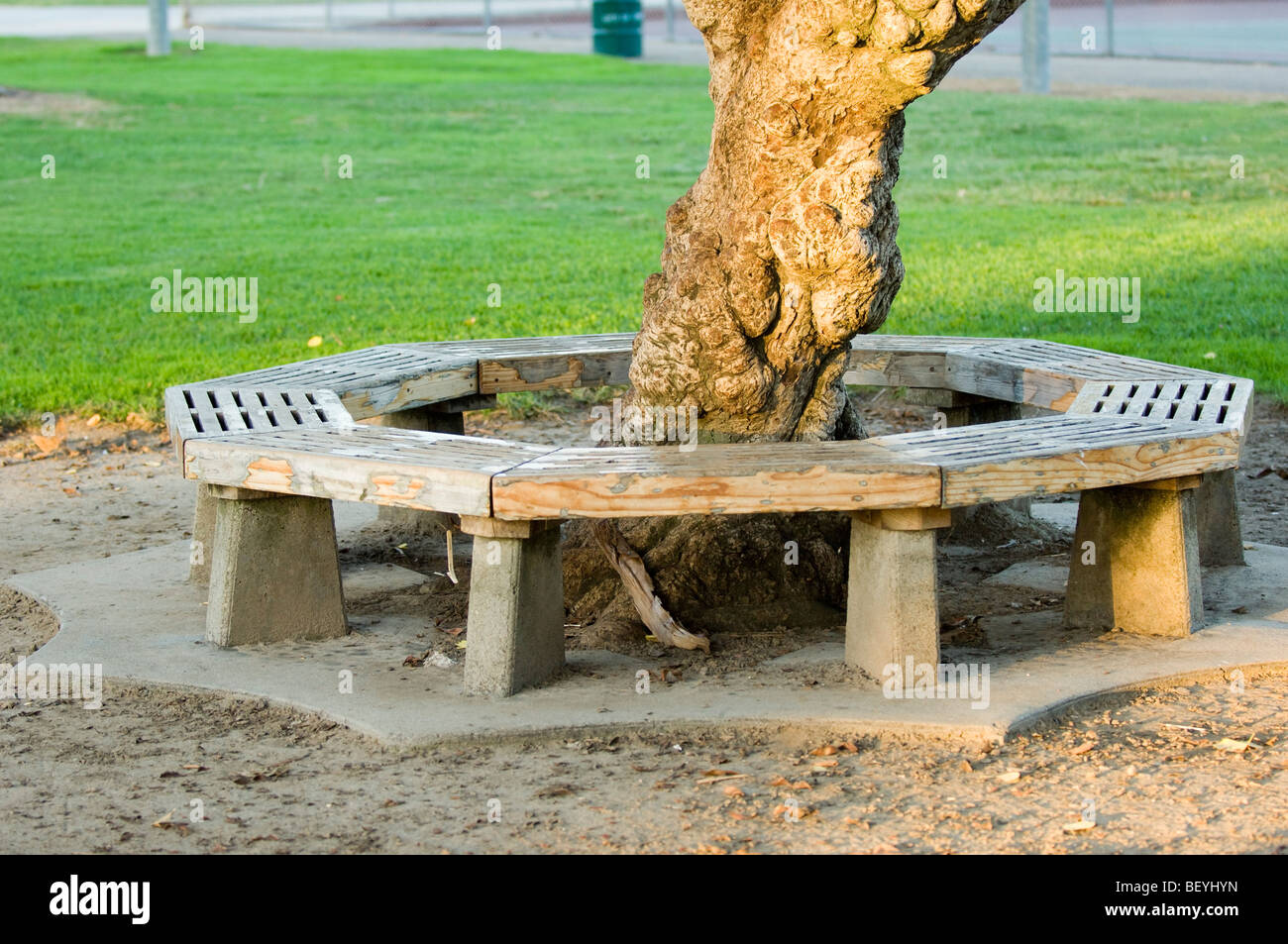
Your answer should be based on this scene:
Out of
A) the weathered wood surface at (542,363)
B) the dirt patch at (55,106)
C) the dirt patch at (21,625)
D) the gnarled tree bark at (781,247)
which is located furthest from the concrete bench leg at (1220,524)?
the dirt patch at (55,106)

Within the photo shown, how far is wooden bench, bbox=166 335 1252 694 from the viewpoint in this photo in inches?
171

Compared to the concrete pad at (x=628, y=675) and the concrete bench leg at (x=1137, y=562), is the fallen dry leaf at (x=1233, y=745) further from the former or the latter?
the concrete bench leg at (x=1137, y=562)

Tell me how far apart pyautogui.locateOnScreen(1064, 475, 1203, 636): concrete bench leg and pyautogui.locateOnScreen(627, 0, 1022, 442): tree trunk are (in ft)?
3.05

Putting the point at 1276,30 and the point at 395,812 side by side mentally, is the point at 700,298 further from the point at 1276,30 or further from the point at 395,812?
the point at 1276,30

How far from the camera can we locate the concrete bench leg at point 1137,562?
16.3 ft

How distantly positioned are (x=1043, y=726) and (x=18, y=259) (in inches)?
385

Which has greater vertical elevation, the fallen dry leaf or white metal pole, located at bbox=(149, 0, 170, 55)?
white metal pole, located at bbox=(149, 0, 170, 55)

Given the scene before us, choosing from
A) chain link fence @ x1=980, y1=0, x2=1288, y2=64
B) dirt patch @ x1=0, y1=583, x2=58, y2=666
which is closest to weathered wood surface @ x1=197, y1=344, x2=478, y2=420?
dirt patch @ x1=0, y1=583, x2=58, y2=666

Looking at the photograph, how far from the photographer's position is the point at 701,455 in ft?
15.0

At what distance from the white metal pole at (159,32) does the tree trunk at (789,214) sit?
25460 mm

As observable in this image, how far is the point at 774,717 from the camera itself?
4312 millimetres

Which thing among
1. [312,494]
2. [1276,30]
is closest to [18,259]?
[312,494]

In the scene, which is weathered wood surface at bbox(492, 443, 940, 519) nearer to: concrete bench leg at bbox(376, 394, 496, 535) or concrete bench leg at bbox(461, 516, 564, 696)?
concrete bench leg at bbox(461, 516, 564, 696)

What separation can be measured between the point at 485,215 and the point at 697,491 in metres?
10.7
